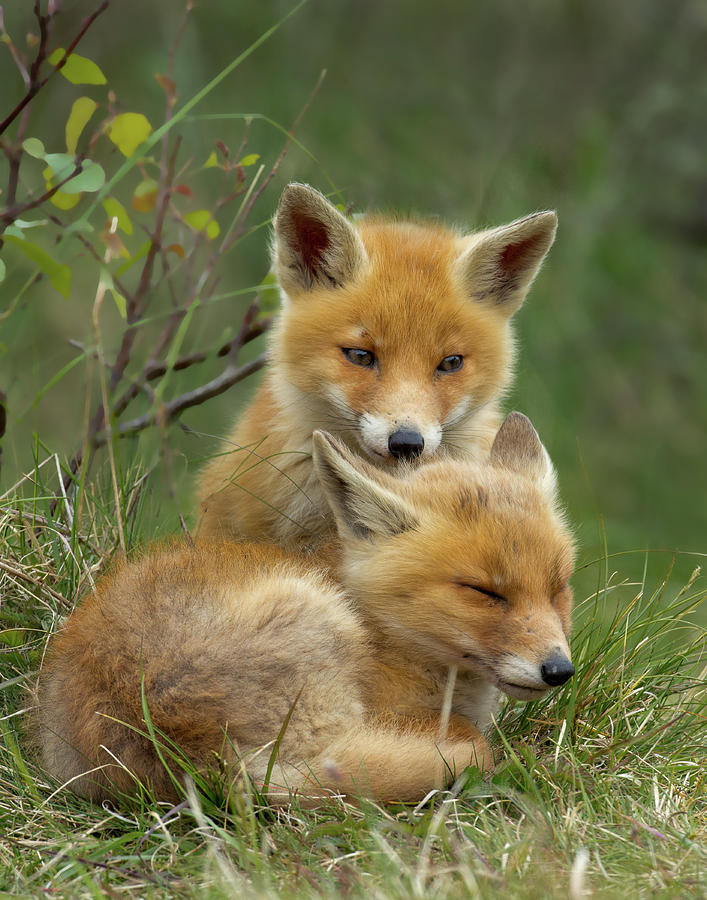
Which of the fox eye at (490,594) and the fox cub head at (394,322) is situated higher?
the fox cub head at (394,322)

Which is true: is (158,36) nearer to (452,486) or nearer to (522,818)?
(452,486)

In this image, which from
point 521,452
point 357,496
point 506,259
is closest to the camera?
point 357,496

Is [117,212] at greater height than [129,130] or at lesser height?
lesser

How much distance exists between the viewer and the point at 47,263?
12.0 ft

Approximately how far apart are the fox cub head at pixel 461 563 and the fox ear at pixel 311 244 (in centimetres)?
112

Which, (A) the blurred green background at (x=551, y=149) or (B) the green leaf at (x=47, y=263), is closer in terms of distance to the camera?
(B) the green leaf at (x=47, y=263)

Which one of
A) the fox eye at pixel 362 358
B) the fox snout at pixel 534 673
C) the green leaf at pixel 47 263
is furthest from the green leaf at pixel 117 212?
the fox snout at pixel 534 673

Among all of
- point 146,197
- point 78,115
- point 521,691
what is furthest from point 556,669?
point 146,197

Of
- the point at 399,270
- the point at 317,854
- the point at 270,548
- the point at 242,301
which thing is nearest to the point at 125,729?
the point at 317,854

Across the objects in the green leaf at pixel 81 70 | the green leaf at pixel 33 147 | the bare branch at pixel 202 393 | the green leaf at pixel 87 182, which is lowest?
the bare branch at pixel 202 393

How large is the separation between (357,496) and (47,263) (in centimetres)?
137

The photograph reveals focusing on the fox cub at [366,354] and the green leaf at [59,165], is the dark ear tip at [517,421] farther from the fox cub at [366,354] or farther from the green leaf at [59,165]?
the green leaf at [59,165]

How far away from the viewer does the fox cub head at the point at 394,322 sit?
4094mm

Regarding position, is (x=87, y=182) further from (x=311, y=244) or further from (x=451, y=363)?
(x=451, y=363)
